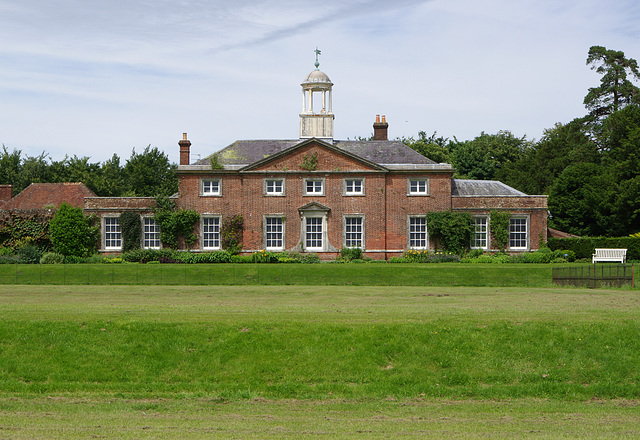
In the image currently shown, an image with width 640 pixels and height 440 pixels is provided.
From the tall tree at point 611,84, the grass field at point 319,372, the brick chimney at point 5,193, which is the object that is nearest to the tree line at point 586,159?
the tall tree at point 611,84

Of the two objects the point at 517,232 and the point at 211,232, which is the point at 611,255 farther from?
the point at 211,232

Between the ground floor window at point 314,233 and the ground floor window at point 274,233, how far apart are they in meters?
1.49

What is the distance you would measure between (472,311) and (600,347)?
3.89 meters

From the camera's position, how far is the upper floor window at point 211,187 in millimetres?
45312

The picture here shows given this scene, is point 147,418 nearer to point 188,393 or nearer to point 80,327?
point 188,393

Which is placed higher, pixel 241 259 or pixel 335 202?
pixel 335 202

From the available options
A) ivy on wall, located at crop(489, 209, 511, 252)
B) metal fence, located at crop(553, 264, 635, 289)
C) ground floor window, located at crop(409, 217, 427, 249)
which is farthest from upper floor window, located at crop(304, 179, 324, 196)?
metal fence, located at crop(553, 264, 635, 289)

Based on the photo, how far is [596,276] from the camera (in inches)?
1167

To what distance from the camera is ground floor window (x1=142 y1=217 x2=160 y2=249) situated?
45.9 meters

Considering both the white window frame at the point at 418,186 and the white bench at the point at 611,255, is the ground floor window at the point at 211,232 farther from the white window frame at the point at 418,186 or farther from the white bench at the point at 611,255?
the white bench at the point at 611,255

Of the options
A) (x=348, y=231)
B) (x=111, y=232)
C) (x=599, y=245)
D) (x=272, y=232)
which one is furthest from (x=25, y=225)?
(x=599, y=245)

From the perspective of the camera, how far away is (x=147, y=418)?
1224cm

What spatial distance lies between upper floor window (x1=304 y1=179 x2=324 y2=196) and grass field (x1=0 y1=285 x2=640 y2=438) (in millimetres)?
24784

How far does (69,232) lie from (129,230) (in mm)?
3459
